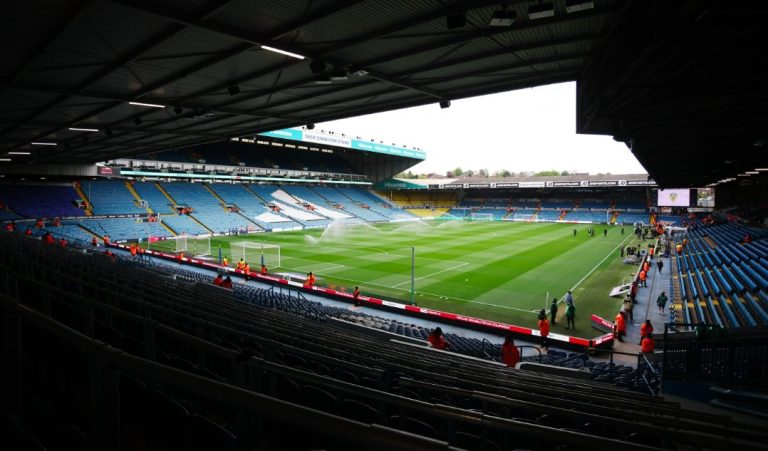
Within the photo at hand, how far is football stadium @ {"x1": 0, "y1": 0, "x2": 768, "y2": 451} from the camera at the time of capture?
8.26 ft

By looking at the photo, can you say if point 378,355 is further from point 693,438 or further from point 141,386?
point 693,438

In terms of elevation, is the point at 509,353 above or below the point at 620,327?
above

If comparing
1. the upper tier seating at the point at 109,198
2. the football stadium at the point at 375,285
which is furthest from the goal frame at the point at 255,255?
the upper tier seating at the point at 109,198

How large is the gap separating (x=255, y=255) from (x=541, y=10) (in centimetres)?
2759

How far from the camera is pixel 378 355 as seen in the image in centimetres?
644

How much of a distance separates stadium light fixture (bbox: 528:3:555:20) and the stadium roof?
0.7 inches

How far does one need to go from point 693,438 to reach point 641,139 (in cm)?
1372

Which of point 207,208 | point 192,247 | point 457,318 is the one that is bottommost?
point 457,318

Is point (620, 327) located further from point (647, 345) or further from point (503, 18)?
point (503, 18)

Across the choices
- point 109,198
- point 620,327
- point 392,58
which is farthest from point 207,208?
point 620,327

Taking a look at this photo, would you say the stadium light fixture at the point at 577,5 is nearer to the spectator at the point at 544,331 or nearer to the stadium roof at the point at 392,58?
the stadium roof at the point at 392,58

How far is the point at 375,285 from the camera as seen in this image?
23.7 metres

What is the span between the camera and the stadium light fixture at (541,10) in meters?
6.58

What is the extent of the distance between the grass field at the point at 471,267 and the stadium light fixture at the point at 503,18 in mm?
13403
